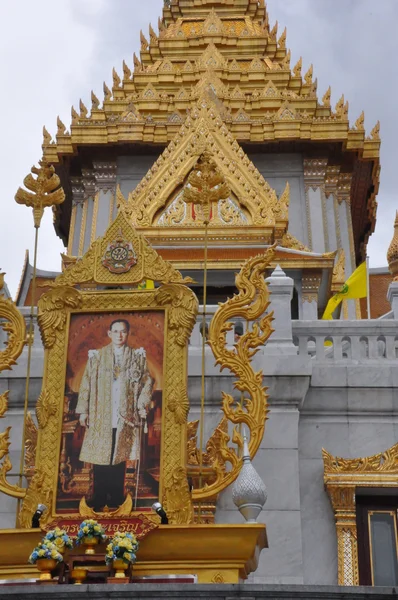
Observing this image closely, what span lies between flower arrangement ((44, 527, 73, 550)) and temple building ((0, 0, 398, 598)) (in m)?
0.70

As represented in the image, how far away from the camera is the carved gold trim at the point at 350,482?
1324cm

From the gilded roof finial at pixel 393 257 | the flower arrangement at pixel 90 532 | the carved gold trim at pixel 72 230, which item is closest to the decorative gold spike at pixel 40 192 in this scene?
the flower arrangement at pixel 90 532

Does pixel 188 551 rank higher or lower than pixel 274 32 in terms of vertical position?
lower

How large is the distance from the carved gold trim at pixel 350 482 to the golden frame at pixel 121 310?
8.44 ft

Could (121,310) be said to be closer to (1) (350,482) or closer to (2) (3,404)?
(2) (3,404)

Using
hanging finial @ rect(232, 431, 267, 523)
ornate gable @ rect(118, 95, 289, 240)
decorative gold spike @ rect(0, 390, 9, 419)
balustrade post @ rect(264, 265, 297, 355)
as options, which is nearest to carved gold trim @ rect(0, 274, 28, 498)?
decorative gold spike @ rect(0, 390, 9, 419)

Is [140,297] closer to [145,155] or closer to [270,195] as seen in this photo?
[270,195]

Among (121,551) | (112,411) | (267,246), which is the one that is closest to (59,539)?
(121,551)

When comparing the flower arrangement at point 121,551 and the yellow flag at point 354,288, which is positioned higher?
the yellow flag at point 354,288

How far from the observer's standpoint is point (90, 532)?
11.0 meters

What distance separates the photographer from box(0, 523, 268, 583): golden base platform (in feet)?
35.8

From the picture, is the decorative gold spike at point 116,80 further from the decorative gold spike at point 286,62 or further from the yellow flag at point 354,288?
the yellow flag at point 354,288

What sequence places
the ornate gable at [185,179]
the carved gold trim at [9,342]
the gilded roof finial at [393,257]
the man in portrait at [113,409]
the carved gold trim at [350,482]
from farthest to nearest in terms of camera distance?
the ornate gable at [185,179] → the gilded roof finial at [393,257] → the carved gold trim at [350,482] → the carved gold trim at [9,342] → the man in portrait at [113,409]

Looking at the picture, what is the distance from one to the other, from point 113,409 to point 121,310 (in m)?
1.20
